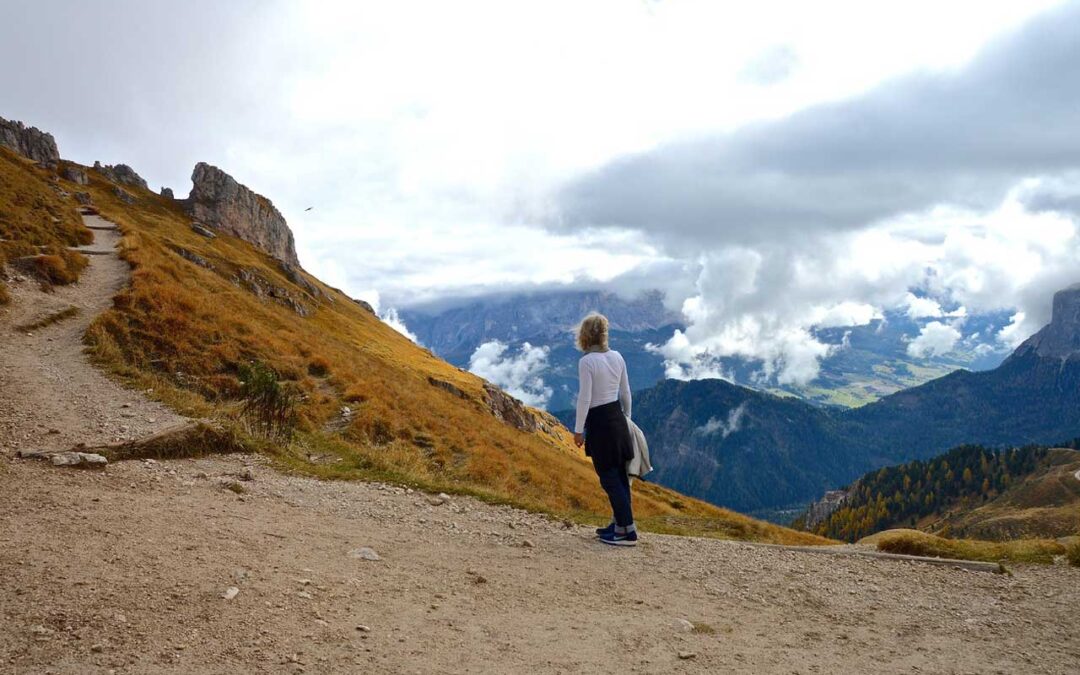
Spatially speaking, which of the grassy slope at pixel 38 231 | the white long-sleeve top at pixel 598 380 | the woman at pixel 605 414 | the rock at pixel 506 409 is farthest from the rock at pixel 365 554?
the rock at pixel 506 409

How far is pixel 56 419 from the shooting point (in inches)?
567

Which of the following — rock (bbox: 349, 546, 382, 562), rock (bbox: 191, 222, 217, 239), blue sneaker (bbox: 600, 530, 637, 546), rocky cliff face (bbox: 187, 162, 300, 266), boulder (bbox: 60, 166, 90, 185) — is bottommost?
rock (bbox: 349, 546, 382, 562)

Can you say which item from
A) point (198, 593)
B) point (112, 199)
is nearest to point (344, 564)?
point (198, 593)

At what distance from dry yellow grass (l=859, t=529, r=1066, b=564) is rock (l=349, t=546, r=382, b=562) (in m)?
9.62

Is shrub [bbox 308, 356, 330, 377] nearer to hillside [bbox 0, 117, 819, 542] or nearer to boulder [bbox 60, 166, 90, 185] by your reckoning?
hillside [bbox 0, 117, 819, 542]

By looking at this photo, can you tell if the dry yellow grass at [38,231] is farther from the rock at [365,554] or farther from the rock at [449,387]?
the rock at [449,387]

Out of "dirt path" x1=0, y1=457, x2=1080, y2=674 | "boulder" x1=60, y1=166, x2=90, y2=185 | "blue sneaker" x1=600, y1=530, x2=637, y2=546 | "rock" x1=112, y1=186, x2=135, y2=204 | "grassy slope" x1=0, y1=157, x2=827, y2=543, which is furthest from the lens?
"boulder" x1=60, y1=166, x2=90, y2=185

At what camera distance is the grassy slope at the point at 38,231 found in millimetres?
29094

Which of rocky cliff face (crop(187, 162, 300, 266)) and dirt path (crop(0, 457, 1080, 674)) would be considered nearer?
dirt path (crop(0, 457, 1080, 674))

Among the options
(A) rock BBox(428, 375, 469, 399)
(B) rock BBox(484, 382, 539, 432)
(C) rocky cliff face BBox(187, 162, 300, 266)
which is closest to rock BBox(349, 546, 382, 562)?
(A) rock BBox(428, 375, 469, 399)

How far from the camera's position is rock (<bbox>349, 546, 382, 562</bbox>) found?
9.15m

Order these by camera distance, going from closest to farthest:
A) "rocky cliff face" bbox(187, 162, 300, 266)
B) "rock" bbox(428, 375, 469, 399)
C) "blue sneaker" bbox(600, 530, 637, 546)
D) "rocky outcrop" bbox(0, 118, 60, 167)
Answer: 1. "blue sneaker" bbox(600, 530, 637, 546)
2. "rock" bbox(428, 375, 469, 399)
3. "rocky outcrop" bbox(0, 118, 60, 167)
4. "rocky cliff face" bbox(187, 162, 300, 266)

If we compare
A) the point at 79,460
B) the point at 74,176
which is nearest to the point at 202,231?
the point at 74,176

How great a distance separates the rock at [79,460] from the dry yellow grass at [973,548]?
605 inches
